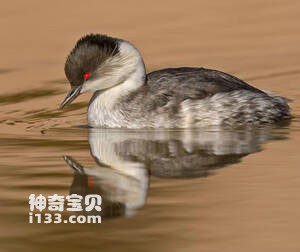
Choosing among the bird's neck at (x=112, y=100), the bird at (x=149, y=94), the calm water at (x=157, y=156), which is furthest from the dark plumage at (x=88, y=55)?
the calm water at (x=157, y=156)

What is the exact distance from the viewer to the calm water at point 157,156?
8000mm

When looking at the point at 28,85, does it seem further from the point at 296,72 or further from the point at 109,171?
the point at 109,171

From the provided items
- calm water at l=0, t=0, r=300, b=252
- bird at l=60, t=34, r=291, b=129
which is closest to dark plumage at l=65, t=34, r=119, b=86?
bird at l=60, t=34, r=291, b=129

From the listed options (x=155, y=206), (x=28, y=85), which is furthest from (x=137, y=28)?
(x=155, y=206)

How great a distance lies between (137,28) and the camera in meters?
20.4

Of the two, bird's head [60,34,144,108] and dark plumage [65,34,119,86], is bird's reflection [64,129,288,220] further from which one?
dark plumage [65,34,119,86]

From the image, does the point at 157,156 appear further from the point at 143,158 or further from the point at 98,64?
the point at 98,64

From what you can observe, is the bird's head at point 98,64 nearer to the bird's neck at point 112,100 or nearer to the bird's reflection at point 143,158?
the bird's neck at point 112,100

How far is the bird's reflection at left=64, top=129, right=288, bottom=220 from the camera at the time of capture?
367 inches

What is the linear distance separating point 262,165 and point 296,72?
20.9 ft

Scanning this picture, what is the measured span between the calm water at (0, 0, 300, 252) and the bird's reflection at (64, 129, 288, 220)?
0.01 m

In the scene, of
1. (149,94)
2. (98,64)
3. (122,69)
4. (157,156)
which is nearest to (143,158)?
(157,156)

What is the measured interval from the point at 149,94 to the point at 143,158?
2.40 metres

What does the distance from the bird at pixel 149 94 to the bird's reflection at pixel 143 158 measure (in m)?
0.28
